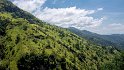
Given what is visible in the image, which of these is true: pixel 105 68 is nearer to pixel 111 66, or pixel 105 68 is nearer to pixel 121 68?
pixel 111 66

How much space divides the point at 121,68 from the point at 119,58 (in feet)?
21.4

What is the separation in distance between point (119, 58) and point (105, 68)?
28.3 feet

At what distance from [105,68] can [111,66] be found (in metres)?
4.09

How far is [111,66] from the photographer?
344 ft

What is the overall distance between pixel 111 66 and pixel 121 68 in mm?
6867

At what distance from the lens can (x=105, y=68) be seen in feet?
355

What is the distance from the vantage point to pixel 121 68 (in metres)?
98.7

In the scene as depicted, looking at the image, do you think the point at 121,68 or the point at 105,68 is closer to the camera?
the point at 121,68

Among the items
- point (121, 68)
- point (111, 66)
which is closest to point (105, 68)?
point (111, 66)
